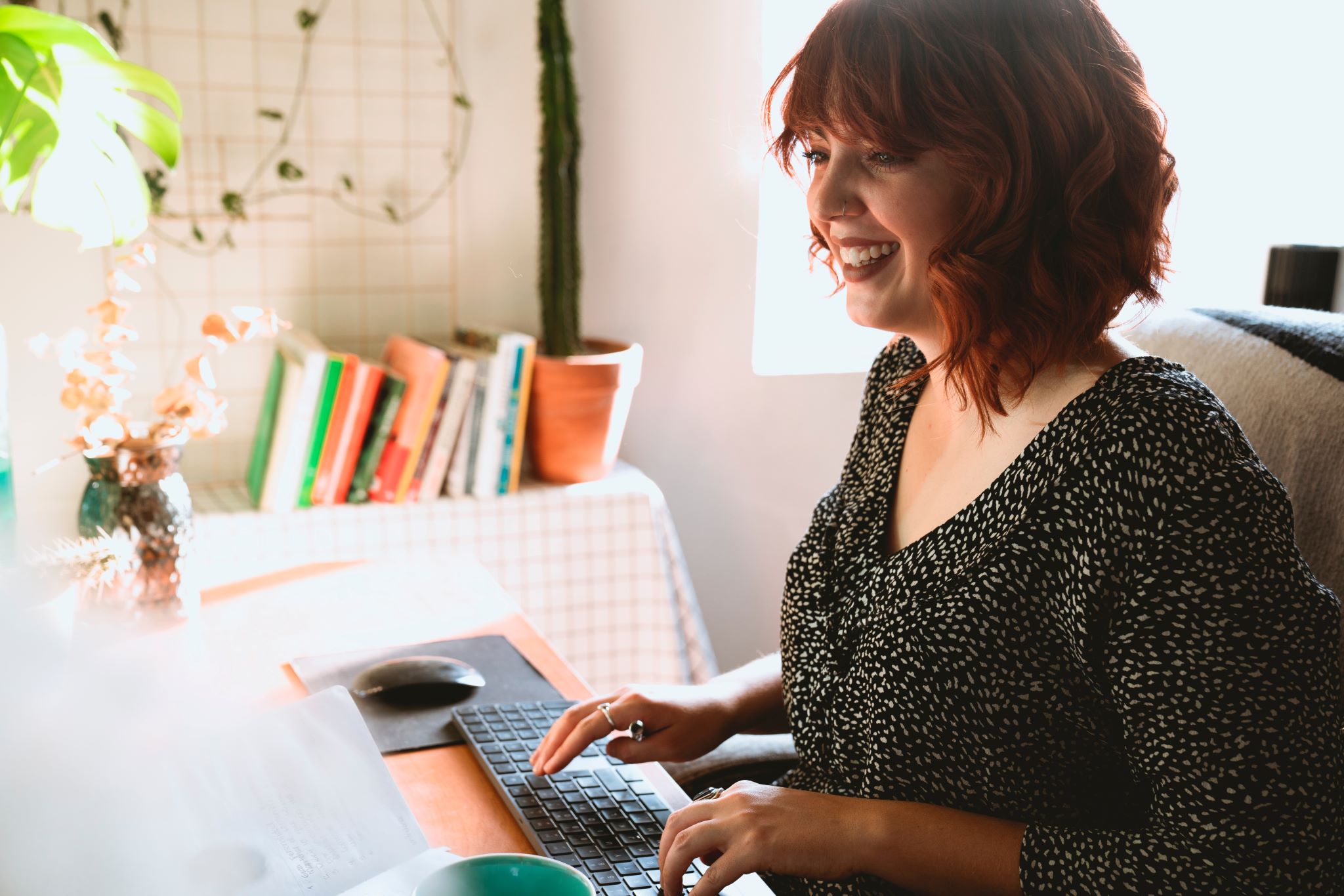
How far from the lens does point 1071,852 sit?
83 centimetres

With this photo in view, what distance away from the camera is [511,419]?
222 centimetres

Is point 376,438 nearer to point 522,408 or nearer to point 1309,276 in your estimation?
point 522,408

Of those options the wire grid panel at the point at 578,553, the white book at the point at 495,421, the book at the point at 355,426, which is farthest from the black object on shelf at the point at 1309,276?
the book at the point at 355,426

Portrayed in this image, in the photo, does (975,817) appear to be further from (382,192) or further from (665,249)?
(382,192)

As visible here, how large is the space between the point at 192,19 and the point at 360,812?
1.86 m

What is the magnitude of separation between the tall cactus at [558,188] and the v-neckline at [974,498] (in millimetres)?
1234

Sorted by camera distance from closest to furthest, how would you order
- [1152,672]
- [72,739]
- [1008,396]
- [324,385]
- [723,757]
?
[72,739] → [1152,672] → [1008,396] → [723,757] → [324,385]

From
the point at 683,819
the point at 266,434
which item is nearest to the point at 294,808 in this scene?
the point at 683,819

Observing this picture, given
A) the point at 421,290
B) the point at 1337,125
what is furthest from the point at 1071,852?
the point at 421,290

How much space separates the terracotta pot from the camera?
7.24 ft

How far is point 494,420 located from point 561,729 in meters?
1.31

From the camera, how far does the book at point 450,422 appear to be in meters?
2.20

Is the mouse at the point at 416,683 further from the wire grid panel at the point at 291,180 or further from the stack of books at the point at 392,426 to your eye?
the wire grid panel at the point at 291,180

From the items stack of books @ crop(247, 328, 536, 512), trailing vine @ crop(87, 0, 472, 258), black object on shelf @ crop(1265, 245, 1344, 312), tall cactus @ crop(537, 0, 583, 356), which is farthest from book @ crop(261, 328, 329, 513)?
black object on shelf @ crop(1265, 245, 1344, 312)
